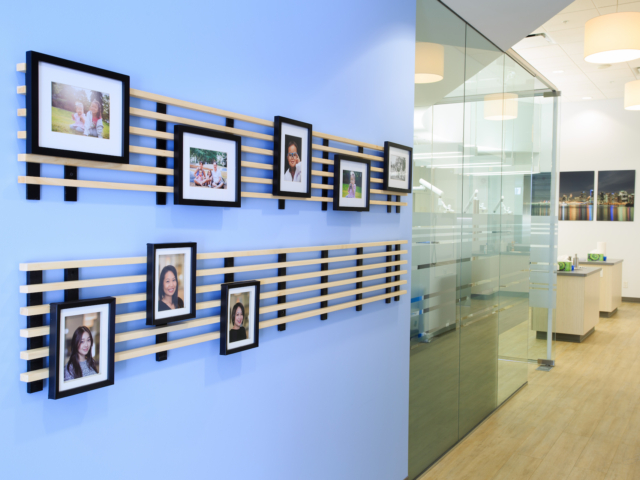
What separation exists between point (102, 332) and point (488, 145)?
11.4 feet

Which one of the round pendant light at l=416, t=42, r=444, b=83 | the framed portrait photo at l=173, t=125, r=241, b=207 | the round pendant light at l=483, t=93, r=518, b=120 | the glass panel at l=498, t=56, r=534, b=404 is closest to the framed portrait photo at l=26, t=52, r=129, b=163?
the framed portrait photo at l=173, t=125, r=241, b=207

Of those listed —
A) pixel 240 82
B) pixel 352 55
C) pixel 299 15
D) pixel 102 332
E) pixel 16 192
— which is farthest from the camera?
pixel 352 55

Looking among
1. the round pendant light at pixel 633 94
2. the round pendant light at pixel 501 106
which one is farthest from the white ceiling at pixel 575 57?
the round pendant light at pixel 501 106

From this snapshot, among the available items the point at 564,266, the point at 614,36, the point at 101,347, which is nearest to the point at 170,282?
the point at 101,347

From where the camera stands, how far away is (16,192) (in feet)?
3.87

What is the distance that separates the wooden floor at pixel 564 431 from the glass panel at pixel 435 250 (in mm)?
269

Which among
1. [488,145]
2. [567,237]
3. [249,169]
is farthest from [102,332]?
[567,237]

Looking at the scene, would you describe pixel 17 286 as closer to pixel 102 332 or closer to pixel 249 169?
pixel 102 332

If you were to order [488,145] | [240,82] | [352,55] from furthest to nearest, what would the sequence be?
[488,145] < [352,55] < [240,82]

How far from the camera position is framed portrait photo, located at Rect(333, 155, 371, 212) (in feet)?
7.23

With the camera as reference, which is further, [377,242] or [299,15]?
[377,242]

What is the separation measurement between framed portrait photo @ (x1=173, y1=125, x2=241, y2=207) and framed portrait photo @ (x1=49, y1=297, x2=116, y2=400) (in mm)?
399

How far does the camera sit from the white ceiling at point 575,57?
5871mm

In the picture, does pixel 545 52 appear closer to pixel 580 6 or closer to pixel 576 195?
pixel 580 6
